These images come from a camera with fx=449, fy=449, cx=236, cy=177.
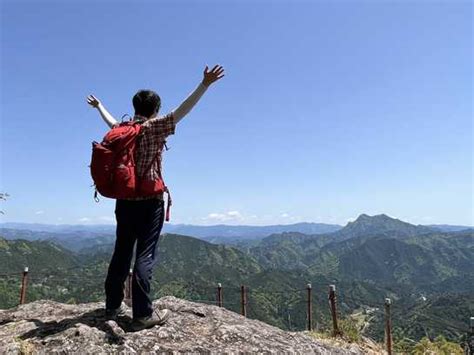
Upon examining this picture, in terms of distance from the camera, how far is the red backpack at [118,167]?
4668 millimetres

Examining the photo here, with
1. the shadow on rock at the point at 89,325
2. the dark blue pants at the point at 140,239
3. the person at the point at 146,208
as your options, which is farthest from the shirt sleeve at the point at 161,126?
the shadow on rock at the point at 89,325

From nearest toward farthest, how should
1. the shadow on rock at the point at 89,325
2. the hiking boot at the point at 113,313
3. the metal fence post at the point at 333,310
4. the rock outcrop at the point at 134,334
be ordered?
the rock outcrop at the point at 134,334, the shadow on rock at the point at 89,325, the hiking boot at the point at 113,313, the metal fence post at the point at 333,310

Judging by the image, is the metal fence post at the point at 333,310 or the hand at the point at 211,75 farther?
the metal fence post at the point at 333,310

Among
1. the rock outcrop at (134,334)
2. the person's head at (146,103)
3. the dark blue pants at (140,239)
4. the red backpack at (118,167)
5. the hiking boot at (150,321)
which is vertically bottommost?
the rock outcrop at (134,334)

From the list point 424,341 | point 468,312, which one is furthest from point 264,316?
point 424,341

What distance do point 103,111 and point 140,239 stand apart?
195cm

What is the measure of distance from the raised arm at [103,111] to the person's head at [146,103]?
0.58 meters

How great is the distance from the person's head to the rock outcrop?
97.6 inches

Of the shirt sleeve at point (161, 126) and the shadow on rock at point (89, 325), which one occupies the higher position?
the shirt sleeve at point (161, 126)

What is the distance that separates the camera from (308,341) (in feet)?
21.2

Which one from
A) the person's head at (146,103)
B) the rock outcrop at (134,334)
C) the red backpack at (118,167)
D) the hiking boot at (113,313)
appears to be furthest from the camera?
the hiking boot at (113,313)

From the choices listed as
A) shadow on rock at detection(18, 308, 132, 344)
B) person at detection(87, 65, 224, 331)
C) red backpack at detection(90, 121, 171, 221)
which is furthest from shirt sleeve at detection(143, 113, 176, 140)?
shadow on rock at detection(18, 308, 132, 344)

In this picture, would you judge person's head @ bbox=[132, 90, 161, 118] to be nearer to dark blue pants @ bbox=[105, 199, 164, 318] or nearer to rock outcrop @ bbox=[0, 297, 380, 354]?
dark blue pants @ bbox=[105, 199, 164, 318]

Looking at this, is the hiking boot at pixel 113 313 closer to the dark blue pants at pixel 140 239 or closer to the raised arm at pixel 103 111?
the dark blue pants at pixel 140 239
